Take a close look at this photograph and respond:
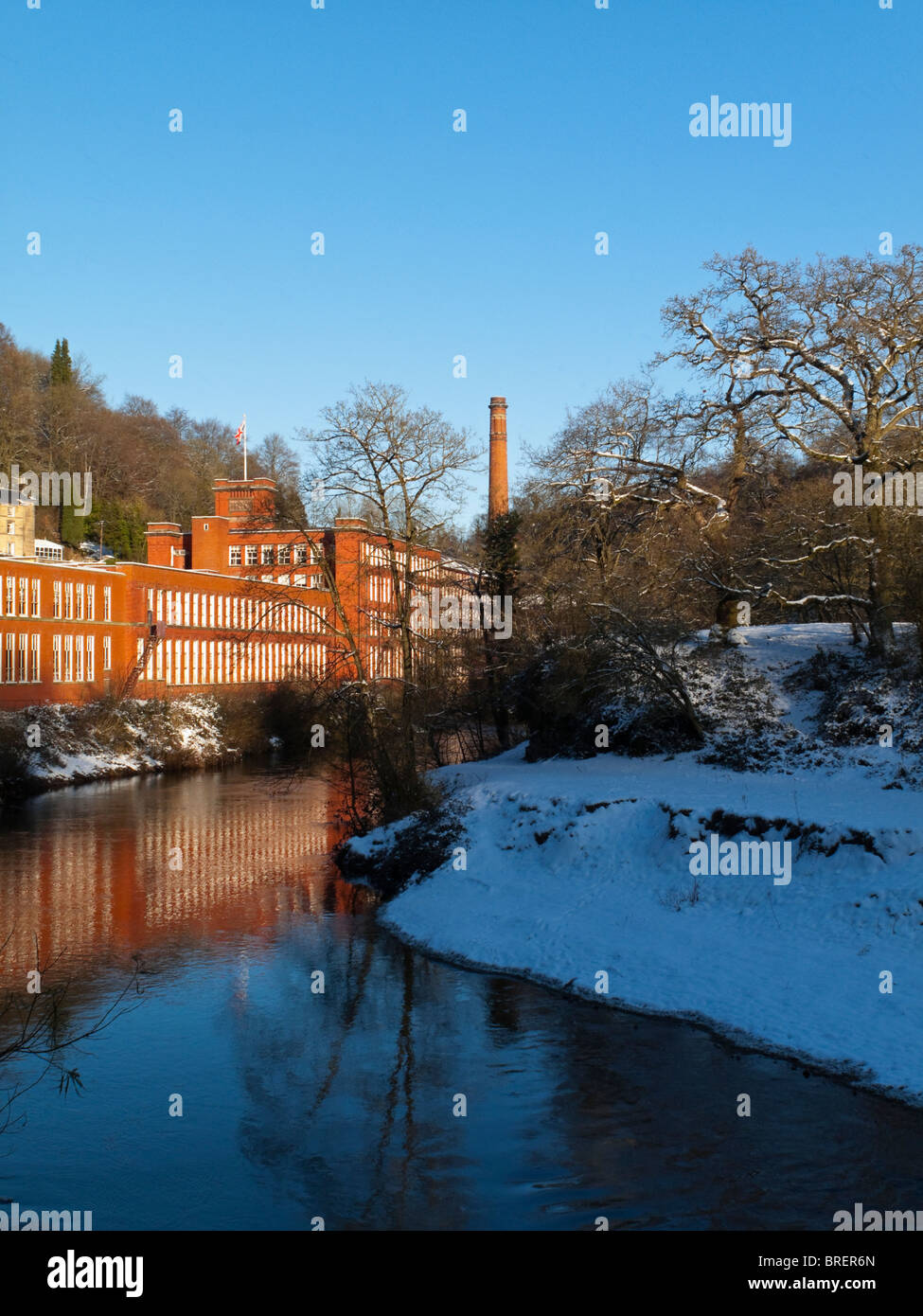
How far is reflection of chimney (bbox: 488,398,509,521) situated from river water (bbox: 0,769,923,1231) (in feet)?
104

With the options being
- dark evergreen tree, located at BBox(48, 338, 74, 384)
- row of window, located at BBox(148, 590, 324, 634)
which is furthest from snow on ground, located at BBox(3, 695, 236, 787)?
dark evergreen tree, located at BBox(48, 338, 74, 384)

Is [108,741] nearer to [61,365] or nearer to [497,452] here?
[497,452]

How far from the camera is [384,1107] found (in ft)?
39.5

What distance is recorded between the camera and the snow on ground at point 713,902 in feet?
47.1

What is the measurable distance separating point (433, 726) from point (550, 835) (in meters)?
10.6

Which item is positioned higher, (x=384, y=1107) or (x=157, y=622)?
(x=157, y=622)

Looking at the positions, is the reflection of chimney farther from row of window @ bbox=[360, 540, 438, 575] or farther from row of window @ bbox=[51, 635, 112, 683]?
row of window @ bbox=[51, 635, 112, 683]

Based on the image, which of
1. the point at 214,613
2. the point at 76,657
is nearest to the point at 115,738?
the point at 76,657

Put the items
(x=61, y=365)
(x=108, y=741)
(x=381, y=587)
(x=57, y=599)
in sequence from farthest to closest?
(x=61, y=365), (x=57, y=599), (x=108, y=741), (x=381, y=587)

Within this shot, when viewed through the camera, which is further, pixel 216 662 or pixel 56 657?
pixel 216 662

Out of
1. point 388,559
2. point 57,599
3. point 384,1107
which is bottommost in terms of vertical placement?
point 384,1107

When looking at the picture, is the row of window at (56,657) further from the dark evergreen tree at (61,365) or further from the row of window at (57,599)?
the dark evergreen tree at (61,365)

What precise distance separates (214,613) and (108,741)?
17.8m
